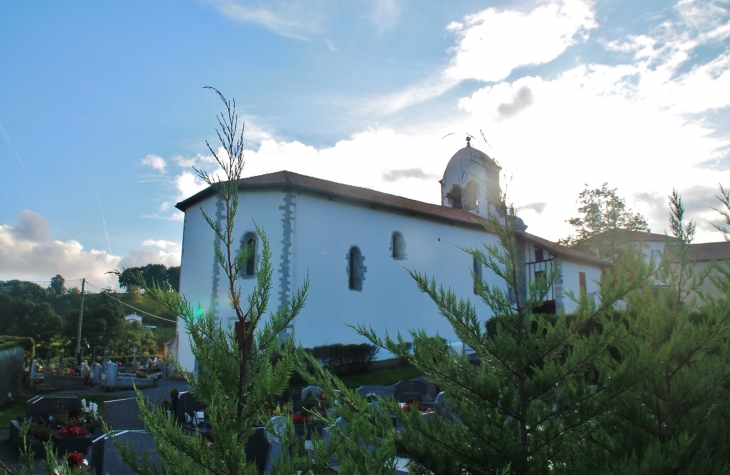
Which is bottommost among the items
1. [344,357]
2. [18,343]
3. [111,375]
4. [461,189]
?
[111,375]

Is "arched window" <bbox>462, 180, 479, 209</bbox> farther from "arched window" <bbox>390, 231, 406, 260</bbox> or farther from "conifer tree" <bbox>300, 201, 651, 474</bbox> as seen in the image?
"conifer tree" <bbox>300, 201, 651, 474</bbox>

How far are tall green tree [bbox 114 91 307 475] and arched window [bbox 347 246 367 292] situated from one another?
18489 mm

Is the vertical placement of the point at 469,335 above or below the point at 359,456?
above

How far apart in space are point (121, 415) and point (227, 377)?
8684 millimetres

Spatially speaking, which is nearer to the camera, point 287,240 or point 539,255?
point 287,240

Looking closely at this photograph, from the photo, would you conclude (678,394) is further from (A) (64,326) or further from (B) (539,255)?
(A) (64,326)

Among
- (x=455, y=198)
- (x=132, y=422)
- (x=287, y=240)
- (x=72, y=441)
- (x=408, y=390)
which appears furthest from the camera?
(x=455, y=198)

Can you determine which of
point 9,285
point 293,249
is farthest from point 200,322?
point 9,285

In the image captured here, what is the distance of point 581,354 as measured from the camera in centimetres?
285

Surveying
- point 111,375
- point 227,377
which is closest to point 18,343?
point 111,375

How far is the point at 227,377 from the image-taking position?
85.3 inches

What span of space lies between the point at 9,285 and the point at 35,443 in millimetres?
41685

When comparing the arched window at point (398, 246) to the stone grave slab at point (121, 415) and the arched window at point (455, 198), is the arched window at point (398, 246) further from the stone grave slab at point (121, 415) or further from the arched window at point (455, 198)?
the stone grave slab at point (121, 415)

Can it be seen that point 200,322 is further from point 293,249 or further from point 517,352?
point 293,249
